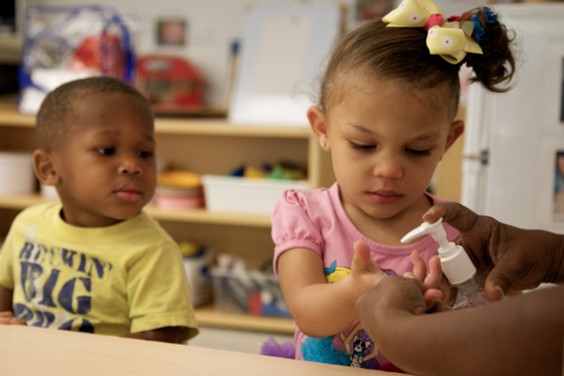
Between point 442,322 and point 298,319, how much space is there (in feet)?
1.38

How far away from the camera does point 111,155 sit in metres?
1.14

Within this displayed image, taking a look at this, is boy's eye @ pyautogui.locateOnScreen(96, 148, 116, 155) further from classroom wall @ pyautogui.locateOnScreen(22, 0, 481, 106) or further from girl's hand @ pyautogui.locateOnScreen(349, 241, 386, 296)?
classroom wall @ pyautogui.locateOnScreen(22, 0, 481, 106)

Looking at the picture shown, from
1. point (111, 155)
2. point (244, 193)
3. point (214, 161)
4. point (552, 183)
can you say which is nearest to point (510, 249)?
point (111, 155)

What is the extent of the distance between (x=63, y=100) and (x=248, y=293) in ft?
5.83

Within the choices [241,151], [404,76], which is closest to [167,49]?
[241,151]

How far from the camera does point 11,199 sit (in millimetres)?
3082

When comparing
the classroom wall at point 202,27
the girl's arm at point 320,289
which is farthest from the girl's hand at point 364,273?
the classroom wall at point 202,27

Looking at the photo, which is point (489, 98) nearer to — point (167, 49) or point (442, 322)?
point (442, 322)

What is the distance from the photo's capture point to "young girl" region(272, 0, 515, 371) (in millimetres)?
887

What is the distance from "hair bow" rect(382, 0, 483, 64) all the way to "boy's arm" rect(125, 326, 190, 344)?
556mm

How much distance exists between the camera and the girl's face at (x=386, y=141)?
89 centimetres

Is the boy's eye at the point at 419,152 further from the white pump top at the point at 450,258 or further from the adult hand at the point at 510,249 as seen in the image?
the white pump top at the point at 450,258

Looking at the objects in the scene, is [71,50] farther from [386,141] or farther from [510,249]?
[510,249]

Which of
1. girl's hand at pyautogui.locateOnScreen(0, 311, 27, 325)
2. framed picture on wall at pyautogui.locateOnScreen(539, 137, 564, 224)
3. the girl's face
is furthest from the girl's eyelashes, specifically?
framed picture on wall at pyautogui.locateOnScreen(539, 137, 564, 224)
